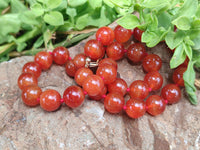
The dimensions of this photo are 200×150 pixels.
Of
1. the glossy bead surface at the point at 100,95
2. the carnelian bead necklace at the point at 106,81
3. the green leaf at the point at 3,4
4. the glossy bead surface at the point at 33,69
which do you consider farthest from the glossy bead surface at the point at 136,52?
the green leaf at the point at 3,4

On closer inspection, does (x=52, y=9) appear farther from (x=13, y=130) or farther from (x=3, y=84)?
(x=13, y=130)

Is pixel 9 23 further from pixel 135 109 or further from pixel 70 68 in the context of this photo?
pixel 135 109

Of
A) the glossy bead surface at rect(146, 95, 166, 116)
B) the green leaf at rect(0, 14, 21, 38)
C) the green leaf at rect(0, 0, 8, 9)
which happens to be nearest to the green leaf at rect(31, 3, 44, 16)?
the green leaf at rect(0, 14, 21, 38)

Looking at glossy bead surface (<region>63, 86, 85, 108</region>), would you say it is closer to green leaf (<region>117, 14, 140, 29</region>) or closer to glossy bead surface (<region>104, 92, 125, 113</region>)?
glossy bead surface (<region>104, 92, 125, 113</region>)

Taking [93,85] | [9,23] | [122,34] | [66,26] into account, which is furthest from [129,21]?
[9,23]

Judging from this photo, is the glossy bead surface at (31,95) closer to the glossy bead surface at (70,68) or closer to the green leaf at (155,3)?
the glossy bead surface at (70,68)
